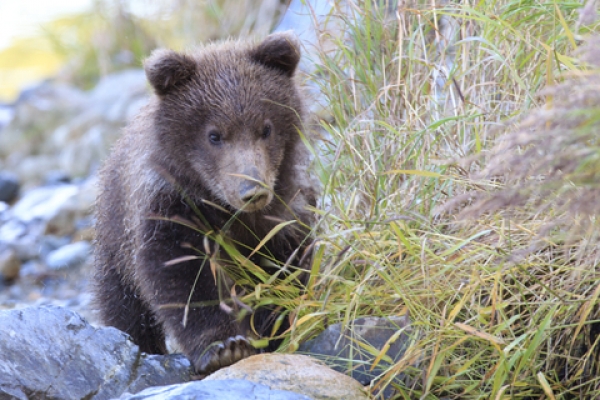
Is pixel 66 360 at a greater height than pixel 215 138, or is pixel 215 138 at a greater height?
pixel 215 138

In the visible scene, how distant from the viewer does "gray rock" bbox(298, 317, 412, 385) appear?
3.56 m

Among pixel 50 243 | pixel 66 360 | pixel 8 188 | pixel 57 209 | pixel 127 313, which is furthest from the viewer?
pixel 8 188

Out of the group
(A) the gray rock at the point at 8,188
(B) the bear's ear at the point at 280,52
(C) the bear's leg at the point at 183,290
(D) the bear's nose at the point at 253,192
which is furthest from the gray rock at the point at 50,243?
(D) the bear's nose at the point at 253,192

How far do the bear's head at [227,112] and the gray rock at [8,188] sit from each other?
672 centimetres

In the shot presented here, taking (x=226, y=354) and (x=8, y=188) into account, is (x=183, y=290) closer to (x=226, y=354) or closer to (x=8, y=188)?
(x=226, y=354)

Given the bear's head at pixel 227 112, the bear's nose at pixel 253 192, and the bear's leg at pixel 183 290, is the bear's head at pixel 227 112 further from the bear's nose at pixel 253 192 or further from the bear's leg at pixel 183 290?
the bear's leg at pixel 183 290

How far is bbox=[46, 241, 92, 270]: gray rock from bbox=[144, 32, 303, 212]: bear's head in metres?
3.85

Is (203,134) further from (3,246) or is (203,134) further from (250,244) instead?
(3,246)

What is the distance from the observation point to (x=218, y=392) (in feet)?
9.60

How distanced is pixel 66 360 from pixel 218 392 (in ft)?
3.32

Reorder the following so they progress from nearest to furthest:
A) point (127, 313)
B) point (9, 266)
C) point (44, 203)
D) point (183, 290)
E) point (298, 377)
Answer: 1. point (298, 377)
2. point (183, 290)
3. point (127, 313)
4. point (9, 266)
5. point (44, 203)

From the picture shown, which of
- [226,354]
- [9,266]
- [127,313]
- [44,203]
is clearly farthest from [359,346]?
[44,203]

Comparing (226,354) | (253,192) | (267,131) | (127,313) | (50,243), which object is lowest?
(50,243)

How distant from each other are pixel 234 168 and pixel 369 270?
96cm
